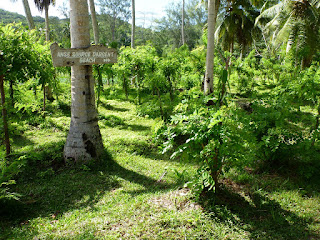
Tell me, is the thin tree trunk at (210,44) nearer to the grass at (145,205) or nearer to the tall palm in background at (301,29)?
the grass at (145,205)

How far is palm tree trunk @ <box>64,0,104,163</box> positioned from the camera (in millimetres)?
4734

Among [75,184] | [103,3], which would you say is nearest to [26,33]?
[75,184]

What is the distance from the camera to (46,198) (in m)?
3.91

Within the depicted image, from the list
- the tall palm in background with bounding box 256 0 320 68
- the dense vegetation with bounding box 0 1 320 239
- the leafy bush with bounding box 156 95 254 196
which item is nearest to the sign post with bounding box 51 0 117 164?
the dense vegetation with bounding box 0 1 320 239

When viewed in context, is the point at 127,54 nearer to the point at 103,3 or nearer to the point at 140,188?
the point at 140,188

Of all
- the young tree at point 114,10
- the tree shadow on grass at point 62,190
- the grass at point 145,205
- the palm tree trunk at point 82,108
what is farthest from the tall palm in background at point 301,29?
the young tree at point 114,10

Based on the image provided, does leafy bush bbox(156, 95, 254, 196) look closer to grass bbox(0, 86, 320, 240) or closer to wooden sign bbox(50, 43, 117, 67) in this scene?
grass bbox(0, 86, 320, 240)

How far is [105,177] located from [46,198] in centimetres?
108

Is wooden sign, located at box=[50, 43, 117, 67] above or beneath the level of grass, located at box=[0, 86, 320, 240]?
above

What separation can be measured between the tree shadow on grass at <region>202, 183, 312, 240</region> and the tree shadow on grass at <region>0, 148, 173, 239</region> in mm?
1005

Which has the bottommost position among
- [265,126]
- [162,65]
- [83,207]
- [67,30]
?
[83,207]

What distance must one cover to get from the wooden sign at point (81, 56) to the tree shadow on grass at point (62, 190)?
2061 millimetres

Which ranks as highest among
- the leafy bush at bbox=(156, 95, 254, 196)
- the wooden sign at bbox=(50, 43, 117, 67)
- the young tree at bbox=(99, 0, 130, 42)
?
the young tree at bbox=(99, 0, 130, 42)

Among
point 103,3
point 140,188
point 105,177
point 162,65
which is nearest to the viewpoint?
point 140,188
